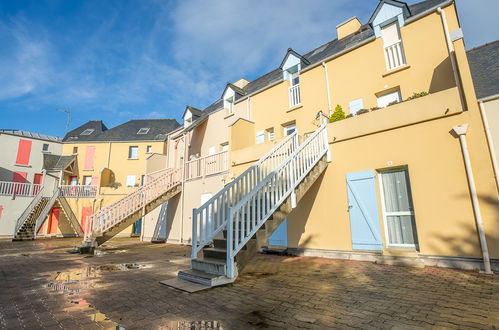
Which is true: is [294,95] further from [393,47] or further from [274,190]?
[274,190]

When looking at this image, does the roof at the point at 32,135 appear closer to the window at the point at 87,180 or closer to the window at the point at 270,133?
the window at the point at 87,180

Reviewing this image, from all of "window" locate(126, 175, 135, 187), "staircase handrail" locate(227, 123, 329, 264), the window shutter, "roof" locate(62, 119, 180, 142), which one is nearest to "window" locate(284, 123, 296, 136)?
"staircase handrail" locate(227, 123, 329, 264)

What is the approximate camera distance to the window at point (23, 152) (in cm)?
2228

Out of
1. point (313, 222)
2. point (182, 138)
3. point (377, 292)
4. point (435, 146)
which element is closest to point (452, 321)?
point (377, 292)

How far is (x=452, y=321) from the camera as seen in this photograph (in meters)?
2.72

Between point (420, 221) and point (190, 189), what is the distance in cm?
1032

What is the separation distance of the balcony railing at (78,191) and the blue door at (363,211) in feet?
71.8

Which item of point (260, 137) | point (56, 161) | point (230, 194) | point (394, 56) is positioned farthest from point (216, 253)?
point (56, 161)

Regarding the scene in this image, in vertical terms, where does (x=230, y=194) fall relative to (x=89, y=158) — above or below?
below

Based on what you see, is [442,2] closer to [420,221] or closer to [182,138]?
[420,221]

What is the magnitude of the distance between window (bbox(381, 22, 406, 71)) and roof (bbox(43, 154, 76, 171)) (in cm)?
2551

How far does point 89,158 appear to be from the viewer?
24094mm

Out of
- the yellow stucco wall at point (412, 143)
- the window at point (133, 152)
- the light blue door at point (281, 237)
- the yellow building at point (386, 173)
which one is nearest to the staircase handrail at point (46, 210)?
the window at point (133, 152)

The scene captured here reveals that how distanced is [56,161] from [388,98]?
27.2m
